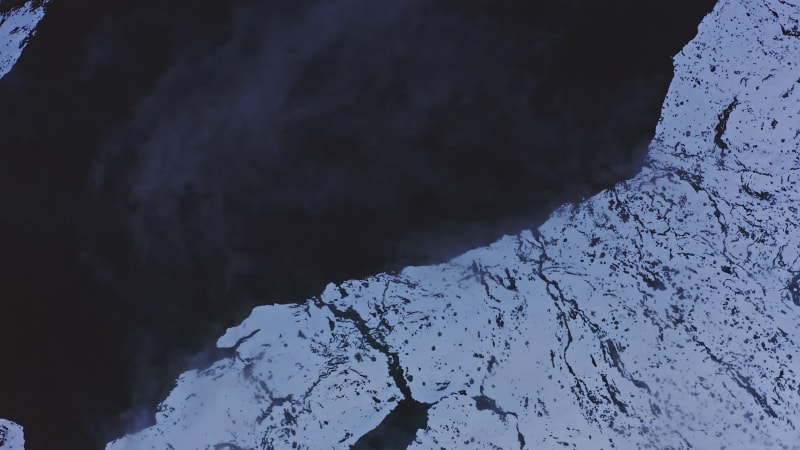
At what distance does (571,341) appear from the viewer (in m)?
3.16

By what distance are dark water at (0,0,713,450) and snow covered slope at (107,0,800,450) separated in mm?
182

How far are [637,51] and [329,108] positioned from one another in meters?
1.94

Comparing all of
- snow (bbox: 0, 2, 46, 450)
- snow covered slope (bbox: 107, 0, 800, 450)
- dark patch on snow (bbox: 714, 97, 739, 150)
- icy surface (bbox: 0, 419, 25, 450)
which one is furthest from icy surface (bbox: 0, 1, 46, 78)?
dark patch on snow (bbox: 714, 97, 739, 150)

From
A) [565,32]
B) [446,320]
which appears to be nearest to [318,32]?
[565,32]

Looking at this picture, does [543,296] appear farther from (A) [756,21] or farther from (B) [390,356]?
(A) [756,21]

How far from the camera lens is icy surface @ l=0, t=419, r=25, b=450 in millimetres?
3088

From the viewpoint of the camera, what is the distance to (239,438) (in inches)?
120

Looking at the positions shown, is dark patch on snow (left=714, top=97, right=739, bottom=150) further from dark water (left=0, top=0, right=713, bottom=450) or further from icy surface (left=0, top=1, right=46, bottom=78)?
icy surface (left=0, top=1, right=46, bottom=78)

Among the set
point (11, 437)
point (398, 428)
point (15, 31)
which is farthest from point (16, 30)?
point (398, 428)

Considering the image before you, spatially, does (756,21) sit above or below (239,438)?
above

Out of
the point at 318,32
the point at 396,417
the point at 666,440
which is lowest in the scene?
the point at 666,440

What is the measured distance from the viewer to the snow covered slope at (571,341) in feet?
10.1

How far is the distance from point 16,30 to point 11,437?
8.27 feet

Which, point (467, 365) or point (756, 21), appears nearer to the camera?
point (467, 365)
